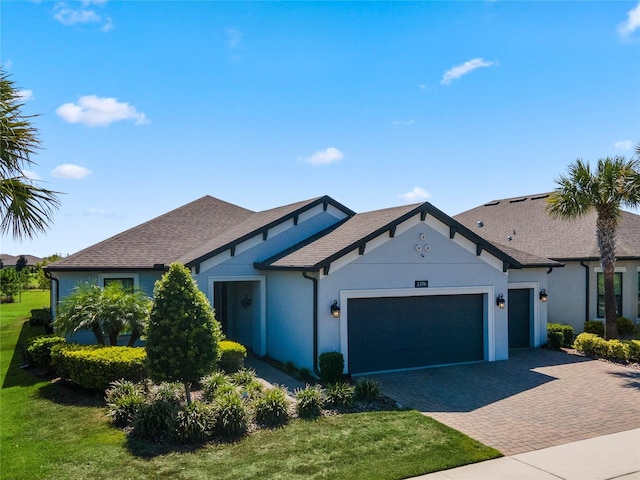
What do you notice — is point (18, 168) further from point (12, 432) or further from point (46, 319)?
point (46, 319)

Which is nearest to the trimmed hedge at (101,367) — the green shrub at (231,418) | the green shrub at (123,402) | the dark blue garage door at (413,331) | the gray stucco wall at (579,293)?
the green shrub at (123,402)

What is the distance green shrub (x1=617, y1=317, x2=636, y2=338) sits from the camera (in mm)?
19016

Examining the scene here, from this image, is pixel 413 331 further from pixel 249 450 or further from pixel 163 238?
pixel 163 238

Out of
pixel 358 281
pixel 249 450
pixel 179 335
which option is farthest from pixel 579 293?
pixel 179 335

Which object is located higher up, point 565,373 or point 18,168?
point 18,168

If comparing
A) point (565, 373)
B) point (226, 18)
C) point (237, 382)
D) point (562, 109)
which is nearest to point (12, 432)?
point (237, 382)

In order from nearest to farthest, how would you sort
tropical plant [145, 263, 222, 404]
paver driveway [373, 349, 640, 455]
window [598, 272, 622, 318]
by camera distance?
paver driveway [373, 349, 640, 455] → tropical plant [145, 263, 222, 404] → window [598, 272, 622, 318]

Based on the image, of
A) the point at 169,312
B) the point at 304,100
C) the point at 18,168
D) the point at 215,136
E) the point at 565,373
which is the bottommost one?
the point at 565,373

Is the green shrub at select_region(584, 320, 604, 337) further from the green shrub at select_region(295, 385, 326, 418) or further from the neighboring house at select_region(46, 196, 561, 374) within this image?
the green shrub at select_region(295, 385, 326, 418)

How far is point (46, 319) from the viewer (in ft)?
71.0

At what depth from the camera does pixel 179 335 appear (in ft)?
31.5

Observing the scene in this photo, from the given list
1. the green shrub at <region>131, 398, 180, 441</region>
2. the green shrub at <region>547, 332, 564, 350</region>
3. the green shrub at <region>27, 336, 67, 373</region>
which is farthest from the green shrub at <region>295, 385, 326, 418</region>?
the green shrub at <region>547, 332, 564, 350</region>

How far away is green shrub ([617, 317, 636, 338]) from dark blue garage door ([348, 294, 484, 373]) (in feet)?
24.3

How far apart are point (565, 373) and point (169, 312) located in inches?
473
